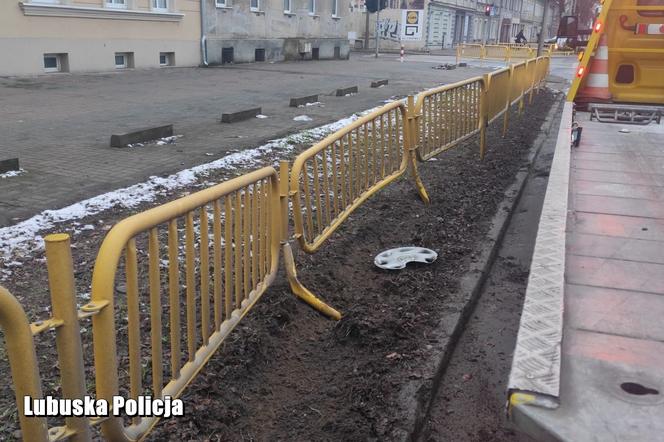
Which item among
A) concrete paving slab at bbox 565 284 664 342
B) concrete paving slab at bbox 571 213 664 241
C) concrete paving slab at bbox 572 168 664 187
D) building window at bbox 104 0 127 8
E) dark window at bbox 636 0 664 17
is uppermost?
building window at bbox 104 0 127 8

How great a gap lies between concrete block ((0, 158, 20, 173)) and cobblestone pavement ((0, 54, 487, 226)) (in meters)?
0.16

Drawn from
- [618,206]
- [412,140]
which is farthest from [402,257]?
[412,140]

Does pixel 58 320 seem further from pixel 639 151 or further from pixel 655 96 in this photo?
pixel 655 96

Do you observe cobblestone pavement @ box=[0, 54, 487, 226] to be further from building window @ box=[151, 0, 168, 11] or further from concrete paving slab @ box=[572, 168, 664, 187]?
concrete paving slab @ box=[572, 168, 664, 187]

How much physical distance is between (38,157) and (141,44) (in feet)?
40.4

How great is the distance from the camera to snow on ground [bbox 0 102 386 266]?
4523 mm

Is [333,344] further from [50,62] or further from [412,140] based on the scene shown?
[50,62]

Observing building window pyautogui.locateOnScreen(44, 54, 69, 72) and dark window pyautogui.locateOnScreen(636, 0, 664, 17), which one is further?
building window pyautogui.locateOnScreen(44, 54, 69, 72)

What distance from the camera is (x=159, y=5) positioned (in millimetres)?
19203

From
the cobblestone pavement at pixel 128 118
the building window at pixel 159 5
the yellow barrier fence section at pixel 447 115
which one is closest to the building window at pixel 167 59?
the cobblestone pavement at pixel 128 118

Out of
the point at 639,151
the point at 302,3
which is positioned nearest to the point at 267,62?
→ the point at 302,3

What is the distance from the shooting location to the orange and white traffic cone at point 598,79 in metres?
7.68

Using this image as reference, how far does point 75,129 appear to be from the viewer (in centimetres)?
924

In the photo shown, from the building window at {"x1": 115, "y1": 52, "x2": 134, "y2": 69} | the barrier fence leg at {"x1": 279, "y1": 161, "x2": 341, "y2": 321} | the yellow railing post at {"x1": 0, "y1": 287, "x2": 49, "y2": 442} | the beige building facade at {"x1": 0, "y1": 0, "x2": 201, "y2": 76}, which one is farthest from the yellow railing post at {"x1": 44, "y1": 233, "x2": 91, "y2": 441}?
the building window at {"x1": 115, "y1": 52, "x2": 134, "y2": 69}
